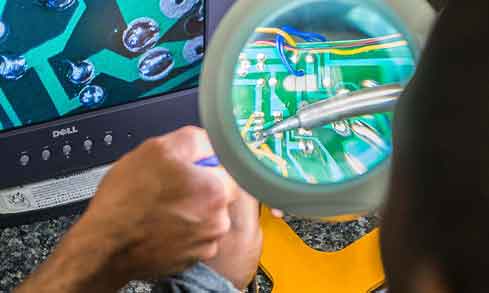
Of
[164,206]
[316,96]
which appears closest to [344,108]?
[316,96]

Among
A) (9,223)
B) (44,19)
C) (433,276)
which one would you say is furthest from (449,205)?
(9,223)

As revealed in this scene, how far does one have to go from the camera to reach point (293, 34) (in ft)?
1.64

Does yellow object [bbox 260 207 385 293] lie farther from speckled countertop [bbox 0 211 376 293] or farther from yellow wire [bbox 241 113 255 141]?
yellow wire [bbox 241 113 255 141]

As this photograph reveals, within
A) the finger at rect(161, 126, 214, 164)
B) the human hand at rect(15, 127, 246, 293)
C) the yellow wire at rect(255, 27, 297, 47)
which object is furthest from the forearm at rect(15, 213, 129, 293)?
the yellow wire at rect(255, 27, 297, 47)

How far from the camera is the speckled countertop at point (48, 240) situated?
0.77m

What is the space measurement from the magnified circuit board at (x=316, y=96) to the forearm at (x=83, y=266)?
0.18 metres

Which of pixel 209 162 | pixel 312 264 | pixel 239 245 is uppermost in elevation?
pixel 209 162

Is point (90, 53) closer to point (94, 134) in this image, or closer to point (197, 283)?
point (94, 134)

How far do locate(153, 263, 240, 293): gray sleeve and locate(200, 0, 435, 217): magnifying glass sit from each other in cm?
15

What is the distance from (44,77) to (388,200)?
0.39 metres

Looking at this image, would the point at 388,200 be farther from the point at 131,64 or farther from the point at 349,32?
the point at 131,64

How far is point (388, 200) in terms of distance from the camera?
11.6 inches

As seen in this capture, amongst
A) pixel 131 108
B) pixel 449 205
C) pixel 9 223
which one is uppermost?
pixel 449 205

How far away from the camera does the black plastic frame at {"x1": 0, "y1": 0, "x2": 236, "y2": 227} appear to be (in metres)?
0.64
